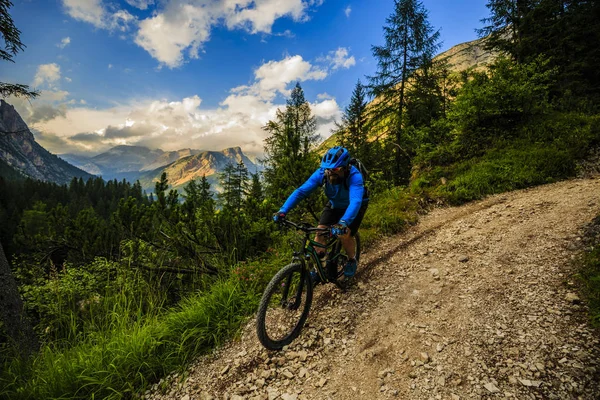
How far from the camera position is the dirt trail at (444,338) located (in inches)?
107

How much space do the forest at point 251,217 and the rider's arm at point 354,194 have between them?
7.48 feet

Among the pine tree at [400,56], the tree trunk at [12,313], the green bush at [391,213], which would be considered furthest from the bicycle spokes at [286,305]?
the pine tree at [400,56]

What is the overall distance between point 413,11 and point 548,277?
16977 millimetres

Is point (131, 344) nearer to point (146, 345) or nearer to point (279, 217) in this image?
point (146, 345)

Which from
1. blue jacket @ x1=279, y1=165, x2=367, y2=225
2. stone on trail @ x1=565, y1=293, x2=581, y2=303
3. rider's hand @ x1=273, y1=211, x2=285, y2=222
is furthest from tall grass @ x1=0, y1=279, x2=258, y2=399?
stone on trail @ x1=565, y1=293, x2=581, y2=303

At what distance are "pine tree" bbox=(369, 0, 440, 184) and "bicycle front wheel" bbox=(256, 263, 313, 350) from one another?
13643mm

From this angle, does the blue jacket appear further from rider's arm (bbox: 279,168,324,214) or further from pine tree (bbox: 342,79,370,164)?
pine tree (bbox: 342,79,370,164)

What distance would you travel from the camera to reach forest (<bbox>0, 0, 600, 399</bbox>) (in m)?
3.61

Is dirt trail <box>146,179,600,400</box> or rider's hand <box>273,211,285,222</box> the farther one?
rider's hand <box>273,211,285,222</box>

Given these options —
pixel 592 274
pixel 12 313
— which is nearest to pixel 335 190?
pixel 592 274

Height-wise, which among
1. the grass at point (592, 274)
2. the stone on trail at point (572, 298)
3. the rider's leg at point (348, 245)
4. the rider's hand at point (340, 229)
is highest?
the rider's hand at point (340, 229)

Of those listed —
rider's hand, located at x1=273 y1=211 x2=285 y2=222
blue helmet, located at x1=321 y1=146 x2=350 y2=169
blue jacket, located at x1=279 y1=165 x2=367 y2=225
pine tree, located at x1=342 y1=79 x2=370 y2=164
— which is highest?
pine tree, located at x1=342 y1=79 x2=370 y2=164

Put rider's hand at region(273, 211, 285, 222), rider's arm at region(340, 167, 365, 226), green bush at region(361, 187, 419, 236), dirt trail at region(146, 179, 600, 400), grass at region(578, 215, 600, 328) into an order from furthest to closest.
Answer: green bush at region(361, 187, 419, 236), rider's hand at region(273, 211, 285, 222), rider's arm at region(340, 167, 365, 226), grass at region(578, 215, 600, 328), dirt trail at region(146, 179, 600, 400)

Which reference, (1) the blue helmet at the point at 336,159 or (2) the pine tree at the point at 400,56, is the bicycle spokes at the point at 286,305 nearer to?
(1) the blue helmet at the point at 336,159
